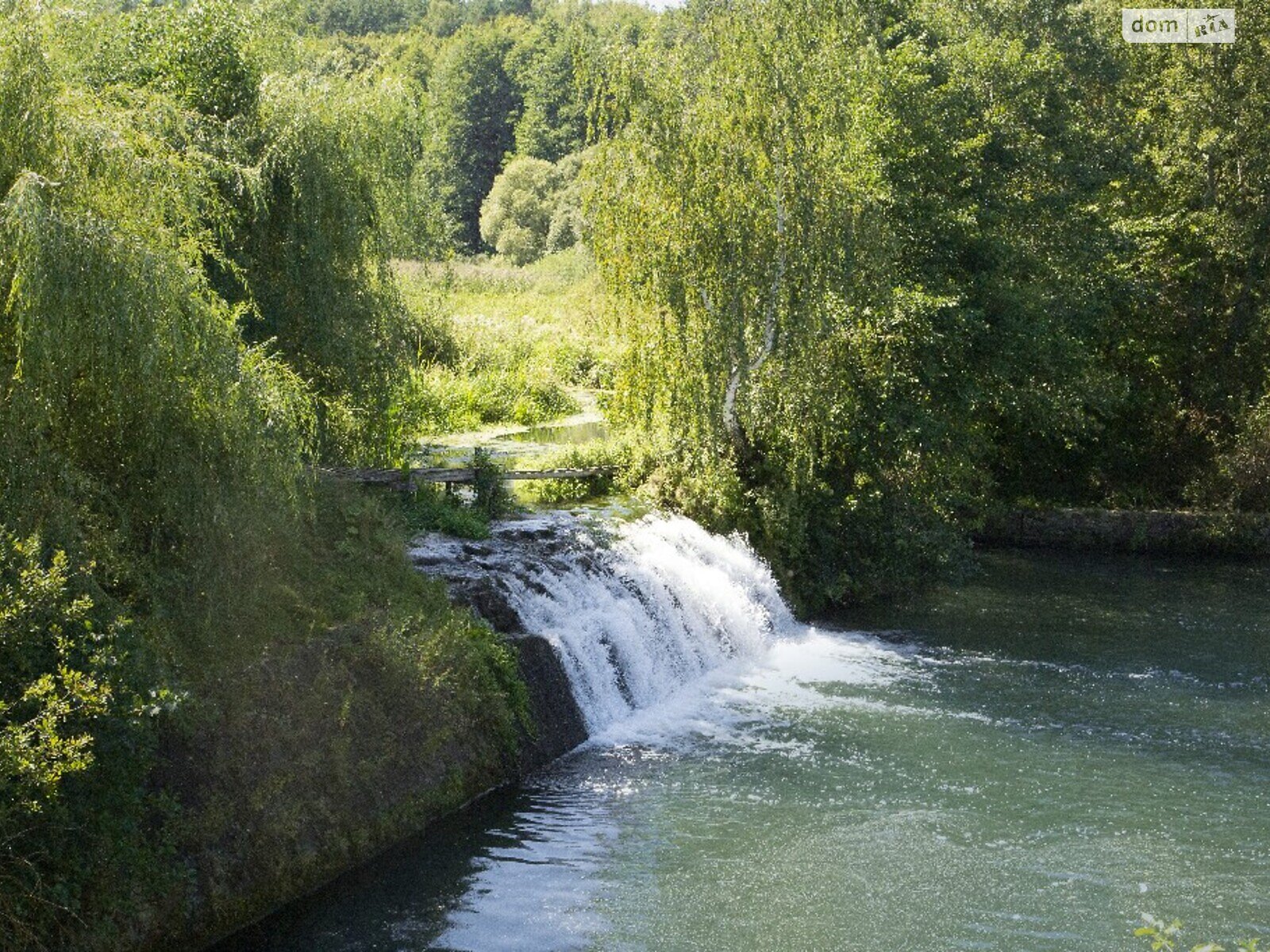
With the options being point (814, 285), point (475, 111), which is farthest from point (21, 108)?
point (475, 111)

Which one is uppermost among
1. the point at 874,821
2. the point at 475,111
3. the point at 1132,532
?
the point at 475,111

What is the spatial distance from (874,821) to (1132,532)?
49.0ft

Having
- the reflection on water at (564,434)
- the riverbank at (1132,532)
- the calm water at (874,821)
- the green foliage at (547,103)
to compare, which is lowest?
the calm water at (874,821)

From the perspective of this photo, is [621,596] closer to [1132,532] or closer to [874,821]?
[874,821]

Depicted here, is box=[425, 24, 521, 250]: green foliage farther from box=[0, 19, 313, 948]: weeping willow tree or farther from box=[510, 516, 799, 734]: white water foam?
box=[0, 19, 313, 948]: weeping willow tree

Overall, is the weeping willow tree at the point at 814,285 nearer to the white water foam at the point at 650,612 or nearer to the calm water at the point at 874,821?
the white water foam at the point at 650,612

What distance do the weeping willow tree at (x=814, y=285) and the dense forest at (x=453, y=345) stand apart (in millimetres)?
60

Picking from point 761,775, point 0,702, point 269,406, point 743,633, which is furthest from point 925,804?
point 0,702

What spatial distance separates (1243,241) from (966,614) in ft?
31.4

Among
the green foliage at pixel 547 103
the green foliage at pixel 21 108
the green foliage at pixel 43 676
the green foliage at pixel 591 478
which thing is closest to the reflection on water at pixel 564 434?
the green foliage at pixel 591 478

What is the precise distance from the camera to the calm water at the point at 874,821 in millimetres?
10219

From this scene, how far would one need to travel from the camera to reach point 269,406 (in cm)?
1058

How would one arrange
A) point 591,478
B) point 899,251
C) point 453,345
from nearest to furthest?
point 899,251 < point 591,478 < point 453,345

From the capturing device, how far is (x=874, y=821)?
12.2 meters
